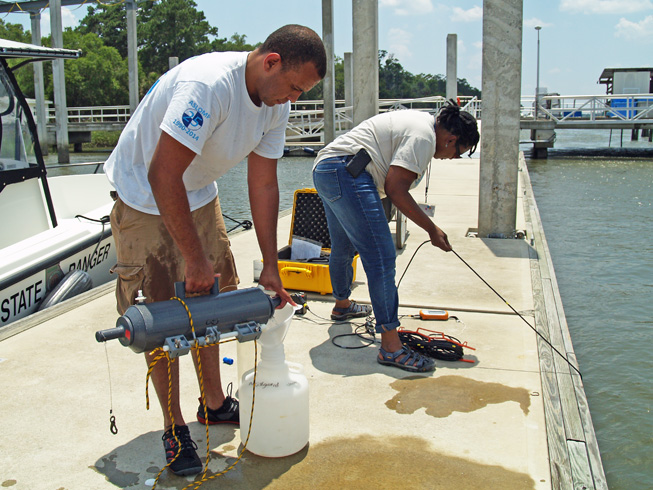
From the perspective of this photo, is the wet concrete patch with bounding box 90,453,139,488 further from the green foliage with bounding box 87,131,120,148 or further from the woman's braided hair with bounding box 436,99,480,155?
the green foliage with bounding box 87,131,120,148

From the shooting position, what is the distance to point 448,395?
354cm

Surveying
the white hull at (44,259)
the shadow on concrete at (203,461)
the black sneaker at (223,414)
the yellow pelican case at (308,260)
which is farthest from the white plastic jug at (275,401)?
A: the white hull at (44,259)

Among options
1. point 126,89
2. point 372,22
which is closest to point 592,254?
point 372,22

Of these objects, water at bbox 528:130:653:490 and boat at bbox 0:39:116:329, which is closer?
water at bbox 528:130:653:490

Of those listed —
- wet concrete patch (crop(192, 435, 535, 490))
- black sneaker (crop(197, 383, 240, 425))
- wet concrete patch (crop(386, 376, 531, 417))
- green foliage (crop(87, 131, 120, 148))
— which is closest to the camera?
wet concrete patch (crop(192, 435, 535, 490))

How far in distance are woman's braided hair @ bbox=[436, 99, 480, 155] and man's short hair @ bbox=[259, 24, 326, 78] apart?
1513 mm

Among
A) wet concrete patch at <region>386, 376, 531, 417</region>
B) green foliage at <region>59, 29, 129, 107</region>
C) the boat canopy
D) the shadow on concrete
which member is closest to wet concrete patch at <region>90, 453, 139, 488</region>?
the shadow on concrete

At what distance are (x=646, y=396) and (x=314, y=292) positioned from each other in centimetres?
261

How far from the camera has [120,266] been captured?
280 centimetres

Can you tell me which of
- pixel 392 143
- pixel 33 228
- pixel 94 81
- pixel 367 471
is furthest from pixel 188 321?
pixel 94 81

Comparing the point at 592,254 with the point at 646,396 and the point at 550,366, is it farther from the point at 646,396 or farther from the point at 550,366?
the point at 550,366

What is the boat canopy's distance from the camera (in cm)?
608

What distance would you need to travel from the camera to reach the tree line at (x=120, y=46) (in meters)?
→ 54.8

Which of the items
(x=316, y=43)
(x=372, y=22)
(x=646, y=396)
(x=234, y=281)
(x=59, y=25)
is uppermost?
(x=59, y=25)
